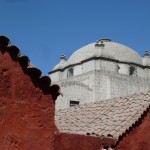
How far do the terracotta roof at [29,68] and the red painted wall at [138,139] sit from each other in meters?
2.34

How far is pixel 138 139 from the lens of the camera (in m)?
8.62

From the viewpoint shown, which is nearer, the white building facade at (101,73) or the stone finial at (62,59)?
the white building facade at (101,73)

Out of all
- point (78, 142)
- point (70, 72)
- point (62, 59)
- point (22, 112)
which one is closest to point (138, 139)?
point (78, 142)

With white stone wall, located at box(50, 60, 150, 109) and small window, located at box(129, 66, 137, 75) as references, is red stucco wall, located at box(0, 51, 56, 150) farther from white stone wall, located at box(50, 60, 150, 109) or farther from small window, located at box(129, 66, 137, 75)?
small window, located at box(129, 66, 137, 75)

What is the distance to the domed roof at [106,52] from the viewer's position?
2784 centimetres

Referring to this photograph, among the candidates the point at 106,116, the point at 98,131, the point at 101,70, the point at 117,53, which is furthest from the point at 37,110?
the point at 117,53

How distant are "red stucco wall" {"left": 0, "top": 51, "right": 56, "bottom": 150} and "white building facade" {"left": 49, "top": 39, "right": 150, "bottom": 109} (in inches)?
615

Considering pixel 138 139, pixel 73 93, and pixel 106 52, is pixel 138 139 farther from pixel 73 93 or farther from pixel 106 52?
pixel 106 52

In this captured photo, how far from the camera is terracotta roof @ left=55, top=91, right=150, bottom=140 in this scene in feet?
28.7

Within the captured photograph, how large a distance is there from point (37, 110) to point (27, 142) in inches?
26.5

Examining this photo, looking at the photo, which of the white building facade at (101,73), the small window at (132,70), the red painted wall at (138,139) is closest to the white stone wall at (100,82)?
the white building facade at (101,73)

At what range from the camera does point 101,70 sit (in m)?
26.3

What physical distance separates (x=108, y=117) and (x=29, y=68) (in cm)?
383

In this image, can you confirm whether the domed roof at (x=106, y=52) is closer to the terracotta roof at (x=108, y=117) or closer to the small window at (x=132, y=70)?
the small window at (x=132, y=70)
